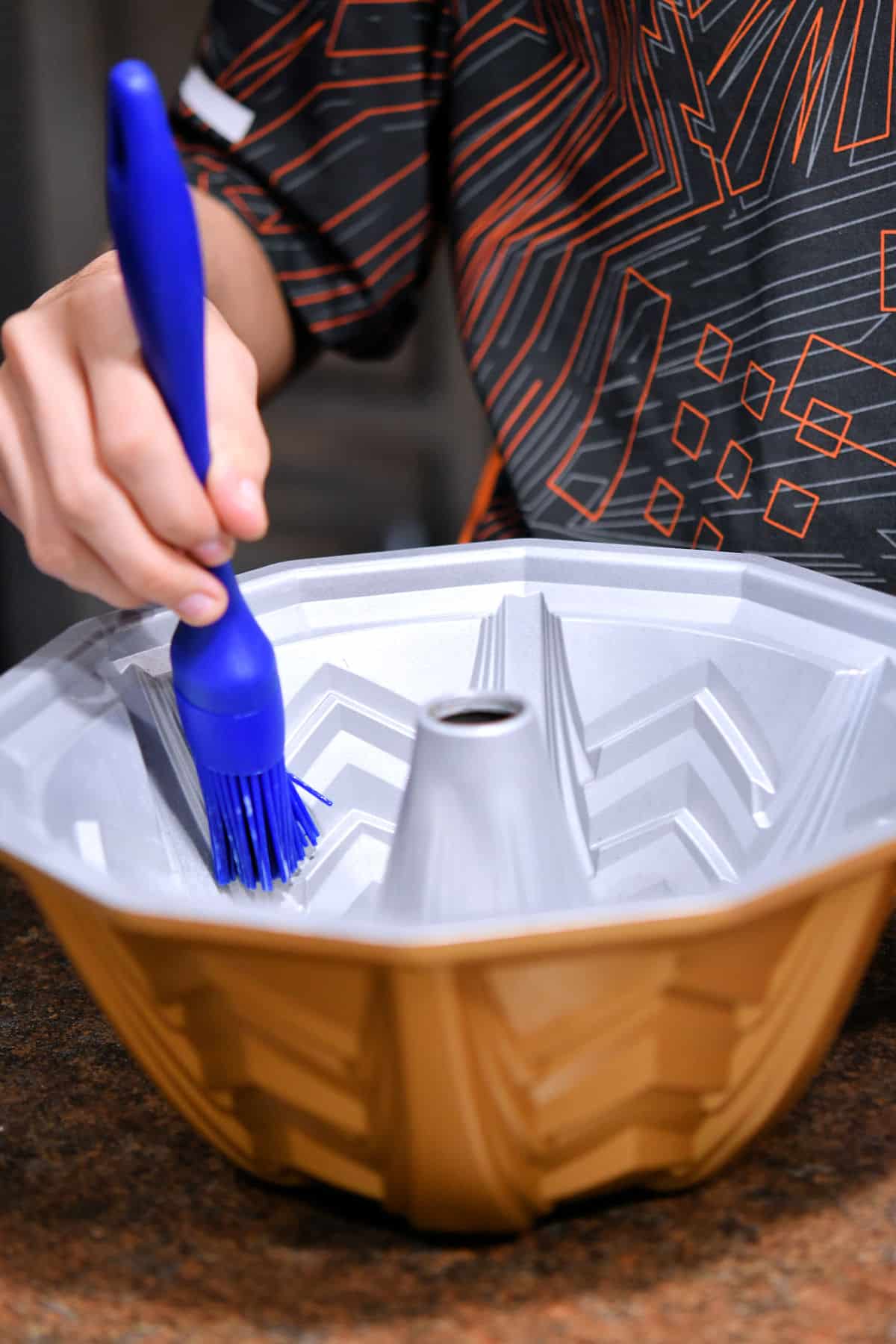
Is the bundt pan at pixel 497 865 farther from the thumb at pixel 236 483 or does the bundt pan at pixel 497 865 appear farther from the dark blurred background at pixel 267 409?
the dark blurred background at pixel 267 409

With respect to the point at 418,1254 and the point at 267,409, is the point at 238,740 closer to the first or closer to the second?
the point at 418,1254

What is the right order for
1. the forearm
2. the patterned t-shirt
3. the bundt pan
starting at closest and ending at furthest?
the bundt pan < the patterned t-shirt < the forearm

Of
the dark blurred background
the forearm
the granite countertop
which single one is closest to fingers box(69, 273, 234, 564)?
the granite countertop

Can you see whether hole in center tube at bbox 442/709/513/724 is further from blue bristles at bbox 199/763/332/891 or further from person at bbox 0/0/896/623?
person at bbox 0/0/896/623

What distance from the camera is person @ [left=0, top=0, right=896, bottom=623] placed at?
1.88 feet

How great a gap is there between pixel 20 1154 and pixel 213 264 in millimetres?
452

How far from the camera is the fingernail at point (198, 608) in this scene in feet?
1.26

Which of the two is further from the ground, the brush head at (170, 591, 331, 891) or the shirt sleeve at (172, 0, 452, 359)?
the shirt sleeve at (172, 0, 452, 359)

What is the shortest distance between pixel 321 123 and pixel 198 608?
0.39 metres

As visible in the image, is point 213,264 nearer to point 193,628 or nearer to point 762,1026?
point 193,628

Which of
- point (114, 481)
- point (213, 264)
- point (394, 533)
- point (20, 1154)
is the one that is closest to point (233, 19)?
point (213, 264)

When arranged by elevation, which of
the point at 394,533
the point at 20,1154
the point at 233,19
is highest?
the point at 233,19

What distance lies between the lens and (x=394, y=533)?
7.65ft

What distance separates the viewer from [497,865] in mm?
365
